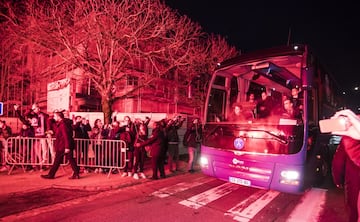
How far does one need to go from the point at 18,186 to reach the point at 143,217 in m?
4.15

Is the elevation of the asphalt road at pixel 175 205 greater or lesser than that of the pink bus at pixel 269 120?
lesser

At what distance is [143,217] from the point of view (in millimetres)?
5145

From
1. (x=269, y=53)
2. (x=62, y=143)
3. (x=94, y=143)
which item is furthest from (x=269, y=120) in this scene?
(x=62, y=143)

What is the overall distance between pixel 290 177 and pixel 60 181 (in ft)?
20.6

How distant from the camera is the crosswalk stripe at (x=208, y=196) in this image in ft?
19.7

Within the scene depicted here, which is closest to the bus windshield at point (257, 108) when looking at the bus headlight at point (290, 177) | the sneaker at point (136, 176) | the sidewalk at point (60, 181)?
the bus headlight at point (290, 177)

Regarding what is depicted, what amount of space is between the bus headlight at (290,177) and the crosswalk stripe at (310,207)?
2.21 ft

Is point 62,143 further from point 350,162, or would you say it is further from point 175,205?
point 350,162

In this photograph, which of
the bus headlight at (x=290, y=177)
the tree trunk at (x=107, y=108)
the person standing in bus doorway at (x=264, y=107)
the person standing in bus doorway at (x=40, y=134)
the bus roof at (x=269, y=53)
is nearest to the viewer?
the bus headlight at (x=290, y=177)

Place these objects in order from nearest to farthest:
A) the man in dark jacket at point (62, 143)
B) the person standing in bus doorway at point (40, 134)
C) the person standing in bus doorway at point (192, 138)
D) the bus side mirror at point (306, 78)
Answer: the bus side mirror at point (306, 78) → the man in dark jacket at point (62, 143) → the person standing in bus doorway at point (40, 134) → the person standing in bus doorway at point (192, 138)

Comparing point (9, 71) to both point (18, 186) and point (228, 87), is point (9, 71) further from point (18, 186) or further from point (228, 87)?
point (228, 87)

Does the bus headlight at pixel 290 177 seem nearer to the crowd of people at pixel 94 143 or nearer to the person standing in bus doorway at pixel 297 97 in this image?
the person standing in bus doorway at pixel 297 97

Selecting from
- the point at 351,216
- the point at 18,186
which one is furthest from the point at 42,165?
the point at 351,216

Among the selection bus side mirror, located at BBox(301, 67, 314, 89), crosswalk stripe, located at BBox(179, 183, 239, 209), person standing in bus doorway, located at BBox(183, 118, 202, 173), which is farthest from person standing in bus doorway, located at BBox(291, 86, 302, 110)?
person standing in bus doorway, located at BBox(183, 118, 202, 173)
